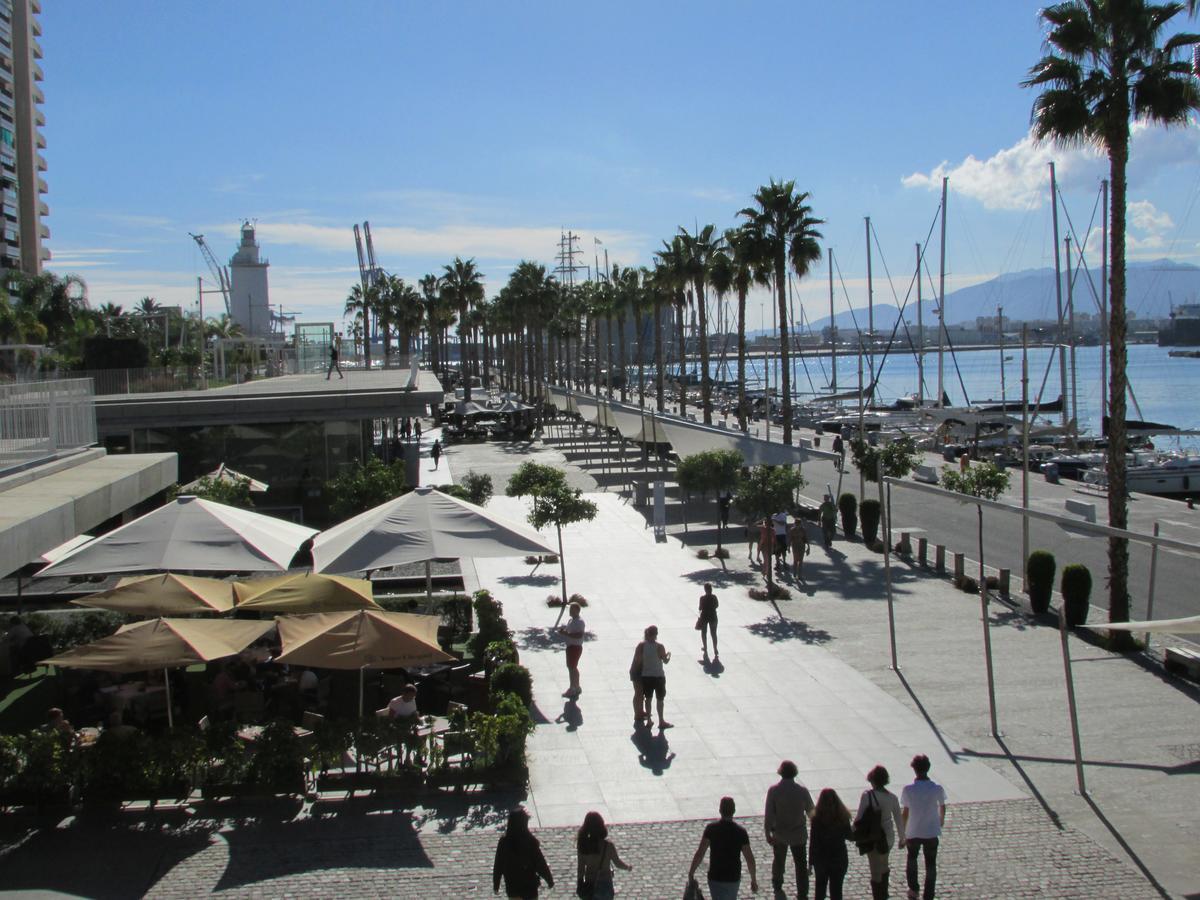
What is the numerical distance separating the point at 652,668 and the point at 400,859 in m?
4.56

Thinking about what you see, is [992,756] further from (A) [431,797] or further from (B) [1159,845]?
(A) [431,797]

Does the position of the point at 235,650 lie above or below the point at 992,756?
above

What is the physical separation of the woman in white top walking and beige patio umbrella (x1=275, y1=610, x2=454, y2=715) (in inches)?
105

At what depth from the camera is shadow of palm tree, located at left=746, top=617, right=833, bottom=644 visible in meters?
18.5

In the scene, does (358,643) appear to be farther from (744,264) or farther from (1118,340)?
(744,264)

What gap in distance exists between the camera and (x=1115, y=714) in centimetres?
1431

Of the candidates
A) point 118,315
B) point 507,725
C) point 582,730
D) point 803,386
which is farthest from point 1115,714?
point 803,386

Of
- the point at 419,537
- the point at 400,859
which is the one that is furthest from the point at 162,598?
the point at 400,859

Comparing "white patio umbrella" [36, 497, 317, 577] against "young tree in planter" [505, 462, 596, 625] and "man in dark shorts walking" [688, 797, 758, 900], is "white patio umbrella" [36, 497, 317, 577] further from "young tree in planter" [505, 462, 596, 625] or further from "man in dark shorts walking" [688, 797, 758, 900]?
"man in dark shorts walking" [688, 797, 758, 900]

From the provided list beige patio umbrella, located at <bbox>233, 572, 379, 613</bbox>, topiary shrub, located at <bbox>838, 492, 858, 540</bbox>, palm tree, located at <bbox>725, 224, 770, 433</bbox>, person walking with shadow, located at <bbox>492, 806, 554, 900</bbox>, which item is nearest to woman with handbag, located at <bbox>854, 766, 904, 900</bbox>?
person walking with shadow, located at <bbox>492, 806, 554, 900</bbox>

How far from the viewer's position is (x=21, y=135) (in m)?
93.2

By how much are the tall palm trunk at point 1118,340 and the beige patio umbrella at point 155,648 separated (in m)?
14.9

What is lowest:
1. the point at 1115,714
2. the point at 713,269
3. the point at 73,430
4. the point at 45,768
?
the point at 1115,714

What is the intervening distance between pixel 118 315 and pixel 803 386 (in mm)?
132278
